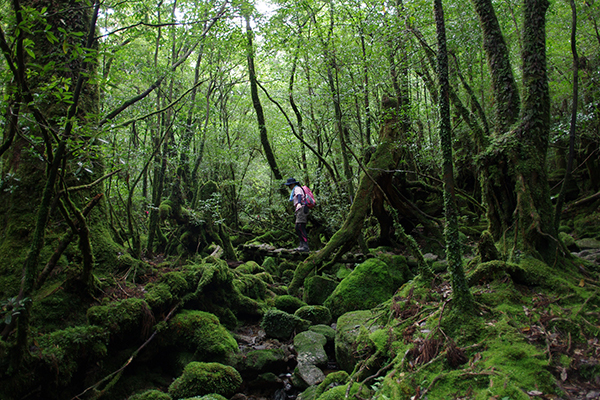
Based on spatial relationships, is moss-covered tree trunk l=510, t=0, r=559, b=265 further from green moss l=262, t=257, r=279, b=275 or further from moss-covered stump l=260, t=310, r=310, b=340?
green moss l=262, t=257, r=279, b=275

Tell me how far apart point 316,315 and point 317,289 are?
1152 mm

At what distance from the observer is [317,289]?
8078 mm

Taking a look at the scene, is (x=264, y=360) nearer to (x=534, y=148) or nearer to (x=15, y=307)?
(x=15, y=307)

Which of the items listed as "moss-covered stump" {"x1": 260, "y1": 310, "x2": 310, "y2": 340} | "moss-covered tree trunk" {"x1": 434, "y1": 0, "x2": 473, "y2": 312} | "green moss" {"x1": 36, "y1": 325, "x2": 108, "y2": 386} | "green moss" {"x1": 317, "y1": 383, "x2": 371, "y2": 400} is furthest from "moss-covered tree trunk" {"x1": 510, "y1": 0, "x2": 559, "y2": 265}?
"green moss" {"x1": 36, "y1": 325, "x2": 108, "y2": 386}

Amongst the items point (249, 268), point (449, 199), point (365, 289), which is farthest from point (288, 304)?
point (449, 199)

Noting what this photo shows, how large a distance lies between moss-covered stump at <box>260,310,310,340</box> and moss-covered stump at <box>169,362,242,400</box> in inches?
71.8

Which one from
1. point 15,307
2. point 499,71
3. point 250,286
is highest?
point 499,71

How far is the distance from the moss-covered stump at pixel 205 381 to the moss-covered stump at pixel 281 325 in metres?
1.82

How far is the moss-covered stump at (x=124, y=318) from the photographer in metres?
4.38

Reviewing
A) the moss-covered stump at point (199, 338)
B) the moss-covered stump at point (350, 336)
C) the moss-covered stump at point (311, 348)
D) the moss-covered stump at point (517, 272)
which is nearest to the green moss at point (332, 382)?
the moss-covered stump at point (350, 336)

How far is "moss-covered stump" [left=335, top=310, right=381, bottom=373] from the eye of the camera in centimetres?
475

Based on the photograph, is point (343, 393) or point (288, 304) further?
point (288, 304)

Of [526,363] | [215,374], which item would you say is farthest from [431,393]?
[215,374]

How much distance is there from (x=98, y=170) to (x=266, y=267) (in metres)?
7.13
